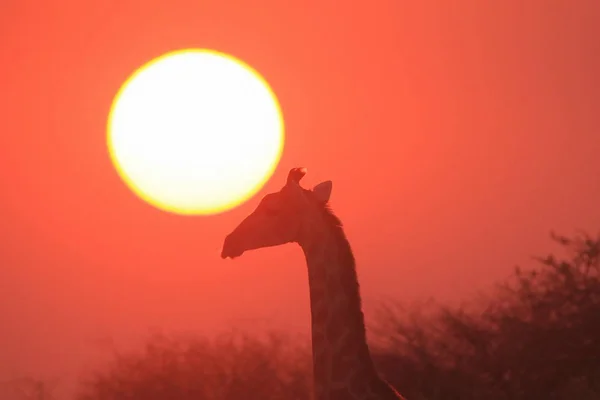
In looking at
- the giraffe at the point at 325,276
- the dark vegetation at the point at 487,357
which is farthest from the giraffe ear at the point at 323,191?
the dark vegetation at the point at 487,357

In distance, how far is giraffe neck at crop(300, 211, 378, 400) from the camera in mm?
8430

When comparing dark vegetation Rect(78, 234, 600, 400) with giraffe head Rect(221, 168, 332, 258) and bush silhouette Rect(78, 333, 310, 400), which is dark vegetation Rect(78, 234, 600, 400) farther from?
giraffe head Rect(221, 168, 332, 258)

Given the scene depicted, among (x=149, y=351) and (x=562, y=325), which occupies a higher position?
(x=149, y=351)

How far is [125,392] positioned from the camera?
78.6ft

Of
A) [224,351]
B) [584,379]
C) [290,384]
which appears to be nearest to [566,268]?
[584,379]

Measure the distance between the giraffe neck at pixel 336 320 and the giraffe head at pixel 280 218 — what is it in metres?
0.29

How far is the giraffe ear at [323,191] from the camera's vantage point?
934cm

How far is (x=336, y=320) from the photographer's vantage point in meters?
8.79

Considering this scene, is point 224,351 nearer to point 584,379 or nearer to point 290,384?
point 290,384

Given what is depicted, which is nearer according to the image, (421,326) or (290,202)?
(290,202)

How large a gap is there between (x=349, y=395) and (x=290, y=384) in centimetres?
1448

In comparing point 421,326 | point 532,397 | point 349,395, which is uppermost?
point 421,326

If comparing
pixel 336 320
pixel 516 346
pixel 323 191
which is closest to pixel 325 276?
pixel 336 320

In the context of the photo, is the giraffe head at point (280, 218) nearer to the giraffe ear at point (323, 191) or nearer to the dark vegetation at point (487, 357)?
the giraffe ear at point (323, 191)
